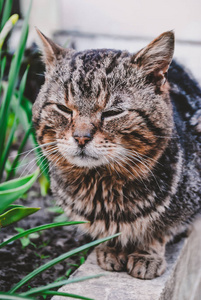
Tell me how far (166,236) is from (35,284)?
0.68 meters

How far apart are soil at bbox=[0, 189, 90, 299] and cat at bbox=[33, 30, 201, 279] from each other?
24 centimetres

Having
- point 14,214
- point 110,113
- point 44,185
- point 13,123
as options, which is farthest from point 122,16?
point 14,214

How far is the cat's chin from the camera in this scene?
1710 mm

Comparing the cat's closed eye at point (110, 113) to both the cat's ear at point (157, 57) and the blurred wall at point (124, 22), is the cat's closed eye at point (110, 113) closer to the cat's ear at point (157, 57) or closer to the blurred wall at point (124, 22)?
the cat's ear at point (157, 57)

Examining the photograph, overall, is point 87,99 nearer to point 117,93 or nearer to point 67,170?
point 117,93

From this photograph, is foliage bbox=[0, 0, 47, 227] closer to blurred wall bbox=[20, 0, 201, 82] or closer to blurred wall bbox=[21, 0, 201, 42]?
blurred wall bbox=[20, 0, 201, 82]

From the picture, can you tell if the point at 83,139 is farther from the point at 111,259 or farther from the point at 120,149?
the point at 111,259

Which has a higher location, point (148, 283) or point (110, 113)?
point (110, 113)

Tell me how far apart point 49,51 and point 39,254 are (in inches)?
42.7

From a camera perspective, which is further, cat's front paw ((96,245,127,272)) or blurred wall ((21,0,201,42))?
blurred wall ((21,0,201,42))

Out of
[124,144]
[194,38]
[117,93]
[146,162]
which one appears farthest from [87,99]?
[194,38]

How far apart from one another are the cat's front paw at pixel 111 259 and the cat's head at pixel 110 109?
47 cm

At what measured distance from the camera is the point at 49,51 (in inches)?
75.9

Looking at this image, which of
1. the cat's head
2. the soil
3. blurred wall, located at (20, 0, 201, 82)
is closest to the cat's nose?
the cat's head
